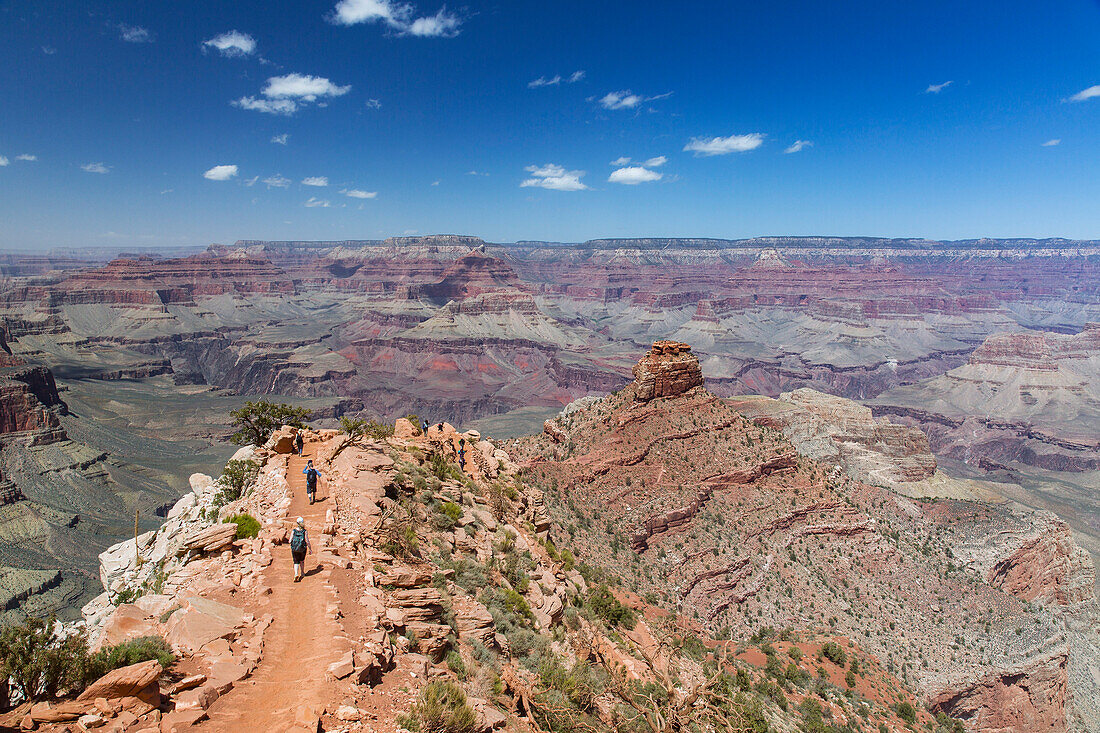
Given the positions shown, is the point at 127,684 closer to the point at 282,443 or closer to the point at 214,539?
the point at 214,539

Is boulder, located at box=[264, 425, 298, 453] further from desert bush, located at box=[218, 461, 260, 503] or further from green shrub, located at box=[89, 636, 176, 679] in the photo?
green shrub, located at box=[89, 636, 176, 679]

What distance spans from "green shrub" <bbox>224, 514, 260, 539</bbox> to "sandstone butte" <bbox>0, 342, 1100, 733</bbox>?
507 mm

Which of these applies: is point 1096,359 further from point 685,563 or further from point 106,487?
point 106,487

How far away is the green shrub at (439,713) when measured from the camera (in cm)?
770

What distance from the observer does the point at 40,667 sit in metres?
6.99

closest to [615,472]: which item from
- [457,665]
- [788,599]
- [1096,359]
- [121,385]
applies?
[788,599]

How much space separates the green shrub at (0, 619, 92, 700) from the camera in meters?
6.89

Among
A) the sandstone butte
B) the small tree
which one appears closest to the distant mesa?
the sandstone butte

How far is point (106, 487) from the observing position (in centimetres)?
7800

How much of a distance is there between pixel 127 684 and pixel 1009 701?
44877 mm

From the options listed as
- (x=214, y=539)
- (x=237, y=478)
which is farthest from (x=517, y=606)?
(x=237, y=478)

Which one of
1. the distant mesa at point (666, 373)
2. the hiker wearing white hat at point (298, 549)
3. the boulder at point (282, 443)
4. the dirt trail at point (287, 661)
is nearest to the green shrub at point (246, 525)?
the dirt trail at point (287, 661)

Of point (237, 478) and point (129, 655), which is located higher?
point (129, 655)

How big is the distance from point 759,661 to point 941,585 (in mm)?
20497
